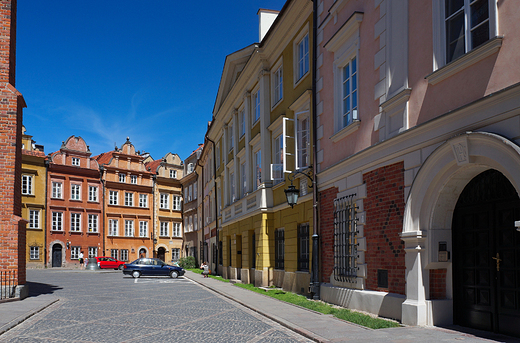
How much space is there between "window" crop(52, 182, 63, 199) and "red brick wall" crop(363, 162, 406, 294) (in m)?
47.1

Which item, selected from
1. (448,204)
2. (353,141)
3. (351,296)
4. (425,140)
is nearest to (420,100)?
(425,140)

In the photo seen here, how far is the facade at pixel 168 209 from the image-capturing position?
62.9 meters

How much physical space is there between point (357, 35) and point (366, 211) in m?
4.45

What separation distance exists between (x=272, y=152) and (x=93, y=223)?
39992 millimetres

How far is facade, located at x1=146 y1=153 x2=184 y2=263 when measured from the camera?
206 feet

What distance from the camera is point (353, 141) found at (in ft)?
44.2

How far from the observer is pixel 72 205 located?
55062 mm

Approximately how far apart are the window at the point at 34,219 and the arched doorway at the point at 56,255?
2798 mm

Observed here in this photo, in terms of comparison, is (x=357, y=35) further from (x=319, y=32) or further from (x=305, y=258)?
(x=305, y=258)

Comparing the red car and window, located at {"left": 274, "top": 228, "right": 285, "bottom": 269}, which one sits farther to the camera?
the red car

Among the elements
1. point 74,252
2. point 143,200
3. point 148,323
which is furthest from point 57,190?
point 148,323

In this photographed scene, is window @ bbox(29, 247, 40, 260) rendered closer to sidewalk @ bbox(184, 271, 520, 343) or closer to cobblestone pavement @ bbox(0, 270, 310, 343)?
cobblestone pavement @ bbox(0, 270, 310, 343)

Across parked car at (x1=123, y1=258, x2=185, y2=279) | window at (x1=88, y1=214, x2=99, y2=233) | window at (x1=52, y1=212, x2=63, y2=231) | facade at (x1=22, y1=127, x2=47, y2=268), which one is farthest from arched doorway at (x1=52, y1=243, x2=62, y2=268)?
parked car at (x1=123, y1=258, x2=185, y2=279)

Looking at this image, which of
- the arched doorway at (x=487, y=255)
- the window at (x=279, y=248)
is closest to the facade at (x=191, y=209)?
the window at (x=279, y=248)
